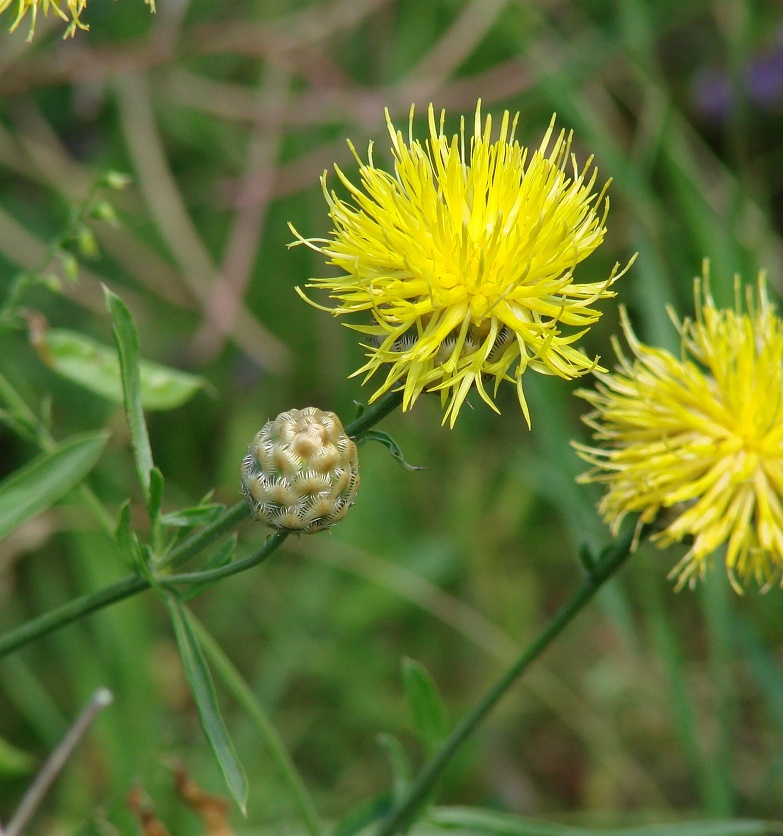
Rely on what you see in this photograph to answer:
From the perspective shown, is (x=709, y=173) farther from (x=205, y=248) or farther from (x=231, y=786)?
(x=231, y=786)

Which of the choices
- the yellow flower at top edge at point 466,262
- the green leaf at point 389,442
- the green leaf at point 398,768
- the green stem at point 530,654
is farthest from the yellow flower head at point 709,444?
the green leaf at point 398,768

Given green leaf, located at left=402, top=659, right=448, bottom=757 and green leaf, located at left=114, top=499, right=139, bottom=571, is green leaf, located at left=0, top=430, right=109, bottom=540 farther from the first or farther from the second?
green leaf, located at left=402, top=659, right=448, bottom=757

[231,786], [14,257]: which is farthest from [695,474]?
[14,257]

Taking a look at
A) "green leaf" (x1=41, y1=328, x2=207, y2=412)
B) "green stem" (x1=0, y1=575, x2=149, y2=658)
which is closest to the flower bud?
"green stem" (x1=0, y1=575, x2=149, y2=658)

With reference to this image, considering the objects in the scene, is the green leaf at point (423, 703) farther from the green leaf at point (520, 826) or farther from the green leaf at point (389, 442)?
the green leaf at point (389, 442)

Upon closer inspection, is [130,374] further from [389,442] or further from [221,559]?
[389,442]

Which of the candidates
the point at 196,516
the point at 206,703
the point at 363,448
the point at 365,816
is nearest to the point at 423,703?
the point at 365,816

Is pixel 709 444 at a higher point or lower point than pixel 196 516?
→ lower
